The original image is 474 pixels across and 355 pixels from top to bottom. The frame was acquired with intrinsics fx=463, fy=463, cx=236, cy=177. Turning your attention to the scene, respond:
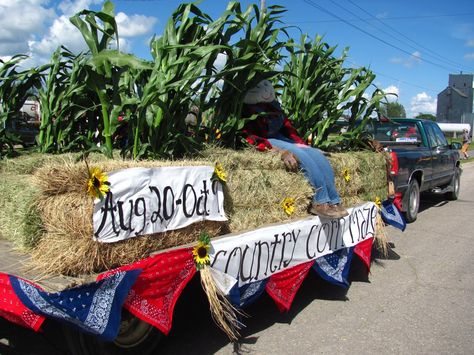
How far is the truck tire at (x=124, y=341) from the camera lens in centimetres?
265

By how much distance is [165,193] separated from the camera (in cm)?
294

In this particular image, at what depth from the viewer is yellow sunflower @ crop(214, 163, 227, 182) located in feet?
10.9

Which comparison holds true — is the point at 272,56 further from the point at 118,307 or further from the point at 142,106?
the point at 118,307

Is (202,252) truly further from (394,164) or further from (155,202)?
(394,164)

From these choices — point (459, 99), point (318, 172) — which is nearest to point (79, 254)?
point (318, 172)

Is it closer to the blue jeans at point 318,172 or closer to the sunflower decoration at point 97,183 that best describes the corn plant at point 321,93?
the blue jeans at point 318,172

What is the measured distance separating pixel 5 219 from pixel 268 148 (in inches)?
92.8

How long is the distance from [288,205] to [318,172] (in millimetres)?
480

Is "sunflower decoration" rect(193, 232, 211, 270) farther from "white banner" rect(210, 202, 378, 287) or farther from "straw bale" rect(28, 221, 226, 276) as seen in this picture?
"straw bale" rect(28, 221, 226, 276)

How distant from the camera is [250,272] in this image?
347cm

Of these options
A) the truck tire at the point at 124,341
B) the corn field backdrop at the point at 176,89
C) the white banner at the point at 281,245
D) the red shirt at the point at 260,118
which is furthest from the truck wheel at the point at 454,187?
the truck tire at the point at 124,341

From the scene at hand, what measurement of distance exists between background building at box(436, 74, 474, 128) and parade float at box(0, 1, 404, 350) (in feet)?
141

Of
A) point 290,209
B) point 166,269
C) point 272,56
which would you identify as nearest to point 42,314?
point 166,269

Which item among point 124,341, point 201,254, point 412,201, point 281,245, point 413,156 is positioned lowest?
point 124,341
